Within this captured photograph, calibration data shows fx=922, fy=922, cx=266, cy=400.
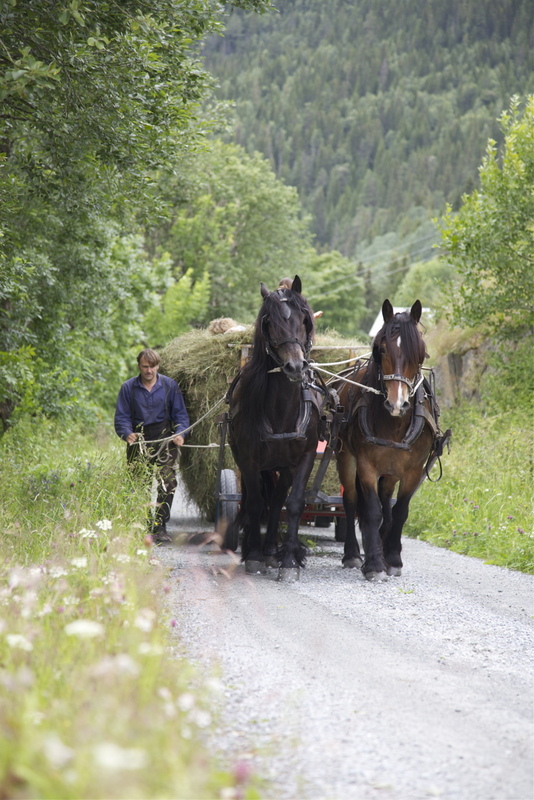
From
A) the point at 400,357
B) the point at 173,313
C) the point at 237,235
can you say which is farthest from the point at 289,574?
the point at 237,235

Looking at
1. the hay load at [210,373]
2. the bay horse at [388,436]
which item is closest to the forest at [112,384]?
the hay load at [210,373]

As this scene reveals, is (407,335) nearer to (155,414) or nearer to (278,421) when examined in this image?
Answer: (278,421)

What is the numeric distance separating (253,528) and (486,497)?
4.52 meters

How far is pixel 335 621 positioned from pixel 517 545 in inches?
148

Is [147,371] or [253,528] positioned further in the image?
[147,371]

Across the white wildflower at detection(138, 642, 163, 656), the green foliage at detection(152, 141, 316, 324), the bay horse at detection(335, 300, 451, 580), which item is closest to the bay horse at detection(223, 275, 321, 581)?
the bay horse at detection(335, 300, 451, 580)

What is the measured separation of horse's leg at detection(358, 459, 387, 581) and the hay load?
1.89 meters

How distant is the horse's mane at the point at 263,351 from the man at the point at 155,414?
1.41 metres

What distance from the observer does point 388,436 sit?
7.55 meters

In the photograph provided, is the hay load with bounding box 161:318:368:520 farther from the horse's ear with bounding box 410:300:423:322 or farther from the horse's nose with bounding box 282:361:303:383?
the horse's nose with bounding box 282:361:303:383

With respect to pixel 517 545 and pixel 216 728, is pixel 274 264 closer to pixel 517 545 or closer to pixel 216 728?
pixel 517 545

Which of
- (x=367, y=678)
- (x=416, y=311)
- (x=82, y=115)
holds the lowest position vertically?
(x=367, y=678)

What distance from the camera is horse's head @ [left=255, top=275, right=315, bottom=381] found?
274 inches

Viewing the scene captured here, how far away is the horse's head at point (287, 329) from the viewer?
274 inches
